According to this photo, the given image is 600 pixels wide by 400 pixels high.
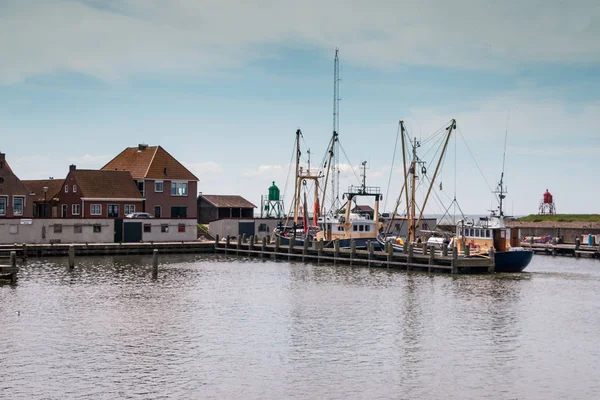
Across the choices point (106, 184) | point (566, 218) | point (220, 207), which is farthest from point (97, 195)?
point (566, 218)

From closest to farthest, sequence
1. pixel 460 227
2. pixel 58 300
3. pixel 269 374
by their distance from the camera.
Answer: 1. pixel 269 374
2. pixel 58 300
3. pixel 460 227

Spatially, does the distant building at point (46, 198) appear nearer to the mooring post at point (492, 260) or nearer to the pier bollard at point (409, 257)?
the pier bollard at point (409, 257)

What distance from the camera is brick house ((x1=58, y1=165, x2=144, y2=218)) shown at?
101438mm

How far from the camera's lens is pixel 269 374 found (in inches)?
1277

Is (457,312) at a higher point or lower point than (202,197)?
lower

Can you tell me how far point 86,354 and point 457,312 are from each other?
22047 millimetres

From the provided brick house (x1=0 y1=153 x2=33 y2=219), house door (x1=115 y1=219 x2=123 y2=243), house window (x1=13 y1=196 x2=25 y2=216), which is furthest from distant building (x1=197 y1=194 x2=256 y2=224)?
house window (x1=13 y1=196 x2=25 y2=216)

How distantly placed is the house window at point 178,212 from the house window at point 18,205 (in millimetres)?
19283

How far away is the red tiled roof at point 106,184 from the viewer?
10225cm

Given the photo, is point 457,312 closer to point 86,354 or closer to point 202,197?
point 86,354

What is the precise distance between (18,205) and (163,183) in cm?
1889

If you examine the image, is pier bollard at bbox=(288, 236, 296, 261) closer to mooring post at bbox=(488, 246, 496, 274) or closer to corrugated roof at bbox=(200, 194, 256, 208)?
mooring post at bbox=(488, 246, 496, 274)

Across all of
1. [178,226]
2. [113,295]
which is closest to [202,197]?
[178,226]

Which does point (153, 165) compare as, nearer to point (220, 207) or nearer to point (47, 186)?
point (220, 207)
